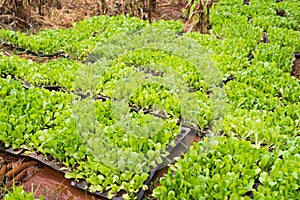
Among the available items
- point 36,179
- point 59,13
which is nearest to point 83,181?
point 36,179

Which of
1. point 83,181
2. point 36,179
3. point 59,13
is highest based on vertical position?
point 59,13

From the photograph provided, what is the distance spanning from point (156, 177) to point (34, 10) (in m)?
6.31

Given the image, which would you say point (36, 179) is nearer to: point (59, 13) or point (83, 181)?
point (83, 181)

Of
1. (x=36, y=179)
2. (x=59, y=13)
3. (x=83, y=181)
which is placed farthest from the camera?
(x=59, y=13)

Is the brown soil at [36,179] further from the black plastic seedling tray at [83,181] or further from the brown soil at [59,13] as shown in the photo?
the brown soil at [59,13]

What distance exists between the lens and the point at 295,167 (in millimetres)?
2961

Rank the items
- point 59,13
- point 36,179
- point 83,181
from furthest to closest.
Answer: point 59,13, point 36,179, point 83,181

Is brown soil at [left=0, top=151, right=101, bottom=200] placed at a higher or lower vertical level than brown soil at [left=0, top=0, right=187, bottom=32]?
lower

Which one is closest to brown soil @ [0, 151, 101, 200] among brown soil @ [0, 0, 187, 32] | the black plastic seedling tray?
the black plastic seedling tray

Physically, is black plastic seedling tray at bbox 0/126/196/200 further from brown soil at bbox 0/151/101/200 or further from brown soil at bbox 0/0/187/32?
brown soil at bbox 0/0/187/32

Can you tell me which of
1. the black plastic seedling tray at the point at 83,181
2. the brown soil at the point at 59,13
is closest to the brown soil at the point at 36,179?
the black plastic seedling tray at the point at 83,181

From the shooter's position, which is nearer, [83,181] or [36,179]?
[83,181]

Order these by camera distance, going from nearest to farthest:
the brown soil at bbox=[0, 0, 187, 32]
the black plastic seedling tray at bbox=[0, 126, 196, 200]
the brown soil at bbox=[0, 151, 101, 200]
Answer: the black plastic seedling tray at bbox=[0, 126, 196, 200] → the brown soil at bbox=[0, 151, 101, 200] → the brown soil at bbox=[0, 0, 187, 32]

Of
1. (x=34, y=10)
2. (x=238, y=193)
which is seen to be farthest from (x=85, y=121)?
(x=34, y=10)
